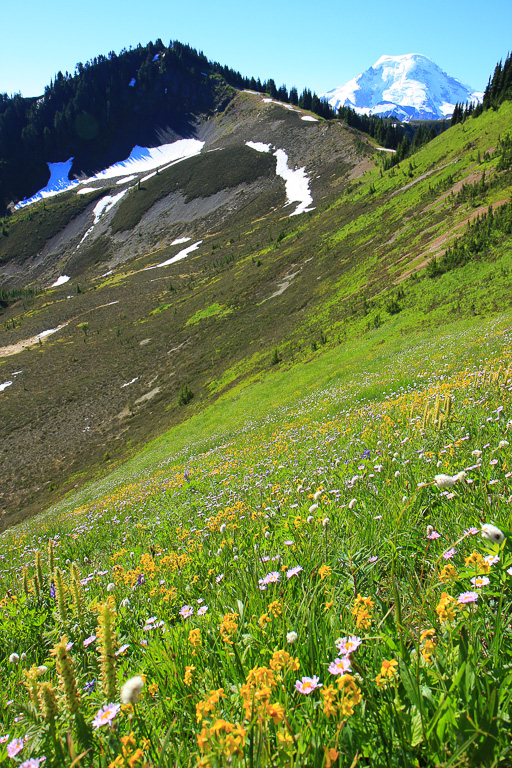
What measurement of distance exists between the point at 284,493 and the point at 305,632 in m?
2.96

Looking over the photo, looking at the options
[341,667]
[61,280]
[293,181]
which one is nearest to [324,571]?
[341,667]

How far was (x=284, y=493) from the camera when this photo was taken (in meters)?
4.87

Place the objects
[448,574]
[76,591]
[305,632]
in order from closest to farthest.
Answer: [448,574]
[305,632]
[76,591]

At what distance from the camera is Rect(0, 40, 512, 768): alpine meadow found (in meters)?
1.37

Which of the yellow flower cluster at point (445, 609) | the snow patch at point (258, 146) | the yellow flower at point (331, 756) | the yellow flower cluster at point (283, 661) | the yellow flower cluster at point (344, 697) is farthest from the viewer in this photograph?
the snow patch at point (258, 146)

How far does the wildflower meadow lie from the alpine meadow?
0.06ft

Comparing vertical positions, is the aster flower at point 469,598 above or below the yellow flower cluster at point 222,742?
below

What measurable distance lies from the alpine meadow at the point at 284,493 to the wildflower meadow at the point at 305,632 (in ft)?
0.06

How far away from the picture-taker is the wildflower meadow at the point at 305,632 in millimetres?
1239

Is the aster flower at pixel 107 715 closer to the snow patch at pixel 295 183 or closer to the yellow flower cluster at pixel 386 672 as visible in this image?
the yellow flower cluster at pixel 386 672

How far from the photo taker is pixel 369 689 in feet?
4.53

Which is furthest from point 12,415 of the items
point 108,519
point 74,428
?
point 108,519

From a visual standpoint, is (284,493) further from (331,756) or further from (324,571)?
(331,756)

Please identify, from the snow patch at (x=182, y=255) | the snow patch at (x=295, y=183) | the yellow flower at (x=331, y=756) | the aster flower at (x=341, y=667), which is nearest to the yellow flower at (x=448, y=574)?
the aster flower at (x=341, y=667)
